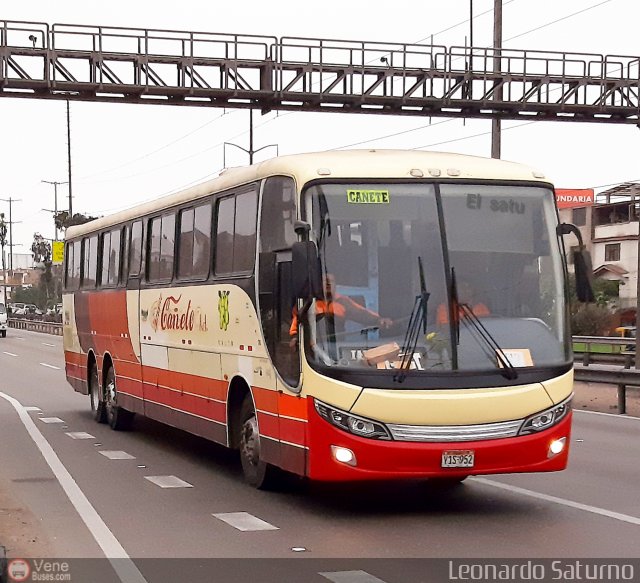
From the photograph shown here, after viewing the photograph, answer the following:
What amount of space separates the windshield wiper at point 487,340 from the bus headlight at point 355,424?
105 centimetres

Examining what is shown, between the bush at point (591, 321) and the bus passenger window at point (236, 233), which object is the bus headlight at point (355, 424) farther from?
the bush at point (591, 321)

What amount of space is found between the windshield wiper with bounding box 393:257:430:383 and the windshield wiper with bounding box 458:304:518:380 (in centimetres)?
30

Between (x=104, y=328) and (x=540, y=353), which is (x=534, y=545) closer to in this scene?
(x=540, y=353)

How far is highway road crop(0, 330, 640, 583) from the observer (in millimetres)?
8383

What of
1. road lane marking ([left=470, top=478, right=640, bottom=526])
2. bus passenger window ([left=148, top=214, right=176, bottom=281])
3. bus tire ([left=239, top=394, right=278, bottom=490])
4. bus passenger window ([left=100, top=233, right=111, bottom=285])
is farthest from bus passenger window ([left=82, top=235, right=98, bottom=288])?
road lane marking ([left=470, top=478, right=640, bottom=526])

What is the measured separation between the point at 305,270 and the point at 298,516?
2.03 m

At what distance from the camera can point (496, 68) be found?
2983 cm

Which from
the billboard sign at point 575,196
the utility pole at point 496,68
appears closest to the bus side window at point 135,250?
the utility pole at point 496,68

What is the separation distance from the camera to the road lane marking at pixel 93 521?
26.9ft

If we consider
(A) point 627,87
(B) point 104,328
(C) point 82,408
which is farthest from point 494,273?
(A) point 627,87

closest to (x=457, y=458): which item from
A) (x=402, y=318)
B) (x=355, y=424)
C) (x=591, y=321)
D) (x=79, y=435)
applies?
(x=355, y=424)

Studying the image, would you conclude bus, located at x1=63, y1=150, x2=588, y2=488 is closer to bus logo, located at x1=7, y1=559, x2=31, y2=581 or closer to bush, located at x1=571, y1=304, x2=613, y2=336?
bus logo, located at x1=7, y1=559, x2=31, y2=581

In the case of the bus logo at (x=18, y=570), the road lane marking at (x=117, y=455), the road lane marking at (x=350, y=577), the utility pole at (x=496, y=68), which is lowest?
the road lane marking at (x=117, y=455)

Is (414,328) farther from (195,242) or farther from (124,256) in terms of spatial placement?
(124,256)
